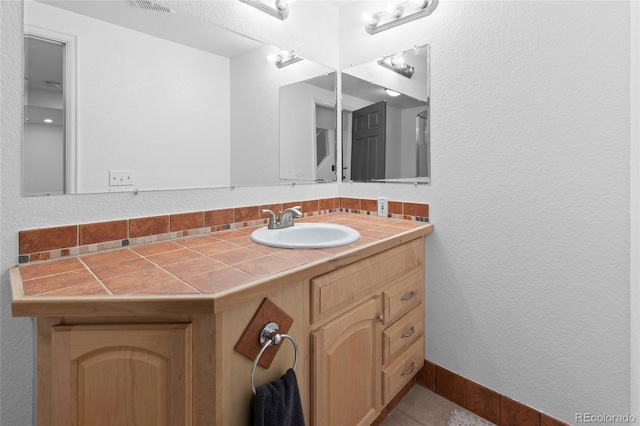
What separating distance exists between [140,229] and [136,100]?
50cm

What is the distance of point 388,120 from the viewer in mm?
2041

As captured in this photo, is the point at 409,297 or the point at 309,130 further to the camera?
the point at 309,130

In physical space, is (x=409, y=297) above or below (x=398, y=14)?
below

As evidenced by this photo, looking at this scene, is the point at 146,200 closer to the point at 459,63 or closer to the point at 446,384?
the point at 459,63

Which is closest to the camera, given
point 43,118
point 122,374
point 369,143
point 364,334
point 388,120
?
point 122,374

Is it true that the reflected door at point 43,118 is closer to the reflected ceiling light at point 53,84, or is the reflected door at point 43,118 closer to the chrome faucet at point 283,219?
the reflected ceiling light at point 53,84

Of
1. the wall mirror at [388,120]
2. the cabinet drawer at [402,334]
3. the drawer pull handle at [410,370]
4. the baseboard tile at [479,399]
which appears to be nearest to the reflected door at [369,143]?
the wall mirror at [388,120]

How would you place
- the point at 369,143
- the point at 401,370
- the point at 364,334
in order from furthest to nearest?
the point at 369,143, the point at 401,370, the point at 364,334

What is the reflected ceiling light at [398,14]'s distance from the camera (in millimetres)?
1771

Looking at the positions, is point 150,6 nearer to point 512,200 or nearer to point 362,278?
point 362,278

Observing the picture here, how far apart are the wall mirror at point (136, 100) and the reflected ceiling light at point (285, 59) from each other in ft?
0.39

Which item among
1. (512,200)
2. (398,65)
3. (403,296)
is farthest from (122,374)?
(398,65)

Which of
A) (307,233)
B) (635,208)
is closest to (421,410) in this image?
(307,233)

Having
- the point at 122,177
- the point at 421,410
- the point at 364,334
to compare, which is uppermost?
the point at 122,177
